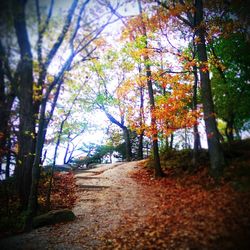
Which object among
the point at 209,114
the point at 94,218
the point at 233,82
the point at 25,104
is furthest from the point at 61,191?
the point at 233,82

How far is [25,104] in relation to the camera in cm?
1057

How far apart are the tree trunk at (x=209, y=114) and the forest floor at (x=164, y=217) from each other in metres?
0.57

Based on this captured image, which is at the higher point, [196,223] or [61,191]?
[61,191]

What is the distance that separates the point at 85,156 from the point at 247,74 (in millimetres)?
19123

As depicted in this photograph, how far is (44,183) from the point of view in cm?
1569

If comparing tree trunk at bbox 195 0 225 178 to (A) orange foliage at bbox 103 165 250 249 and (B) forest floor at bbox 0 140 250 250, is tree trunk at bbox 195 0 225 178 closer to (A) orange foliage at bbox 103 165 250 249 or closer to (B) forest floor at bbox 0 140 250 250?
(B) forest floor at bbox 0 140 250 250

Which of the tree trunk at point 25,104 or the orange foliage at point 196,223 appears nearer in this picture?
the orange foliage at point 196,223

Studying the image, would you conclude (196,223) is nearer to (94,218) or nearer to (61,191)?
(94,218)

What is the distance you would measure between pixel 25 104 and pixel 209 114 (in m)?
7.86

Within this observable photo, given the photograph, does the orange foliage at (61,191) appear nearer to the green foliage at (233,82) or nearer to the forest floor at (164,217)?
the forest floor at (164,217)

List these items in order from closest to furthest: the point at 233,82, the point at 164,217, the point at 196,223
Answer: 1. the point at 196,223
2. the point at 164,217
3. the point at 233,82

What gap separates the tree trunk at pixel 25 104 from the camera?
945 centimetres

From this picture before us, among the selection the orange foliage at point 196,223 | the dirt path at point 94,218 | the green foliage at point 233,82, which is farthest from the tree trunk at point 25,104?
the green foliage at point 233,82

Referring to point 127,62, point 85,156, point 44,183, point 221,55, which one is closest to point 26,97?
point 44,183
